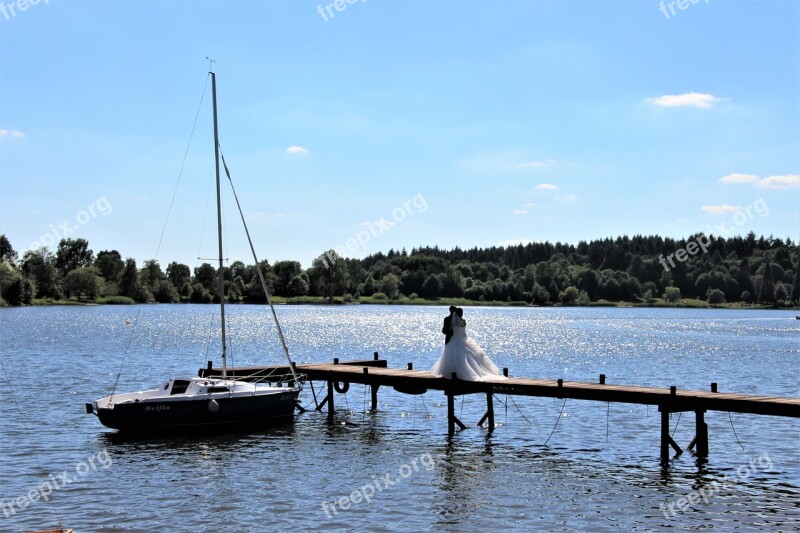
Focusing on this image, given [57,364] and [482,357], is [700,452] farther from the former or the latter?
[57,364]

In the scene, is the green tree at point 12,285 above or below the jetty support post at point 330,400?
above

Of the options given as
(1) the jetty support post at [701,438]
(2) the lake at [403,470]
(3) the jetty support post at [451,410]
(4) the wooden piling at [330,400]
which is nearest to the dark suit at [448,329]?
(3) the jetty support post at [451,410]

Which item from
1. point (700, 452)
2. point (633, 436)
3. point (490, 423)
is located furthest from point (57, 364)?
point (700, 452)

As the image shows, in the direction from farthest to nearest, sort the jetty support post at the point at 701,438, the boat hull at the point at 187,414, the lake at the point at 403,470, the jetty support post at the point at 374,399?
the jetty support post at the point at 374,399 < the boat hull at the point at 187,414 < the jetty support post at the point at 701,438 < the lake at the point at 403,470

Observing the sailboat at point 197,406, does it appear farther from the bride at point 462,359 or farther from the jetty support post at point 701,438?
the jetty support post at point 701,438

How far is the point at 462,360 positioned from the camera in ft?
108

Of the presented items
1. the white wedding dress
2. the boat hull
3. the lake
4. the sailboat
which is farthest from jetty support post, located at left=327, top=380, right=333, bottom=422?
the white wedding dress

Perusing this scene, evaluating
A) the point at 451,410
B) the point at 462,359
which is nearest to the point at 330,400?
the point at 451,410

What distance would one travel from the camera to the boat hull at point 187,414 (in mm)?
31484

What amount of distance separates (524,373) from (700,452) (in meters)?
34.5

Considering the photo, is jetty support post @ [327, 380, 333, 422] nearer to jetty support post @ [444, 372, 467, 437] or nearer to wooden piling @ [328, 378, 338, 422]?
wooden piling @ [328, 378, 338, 422]

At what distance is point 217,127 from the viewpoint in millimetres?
36500

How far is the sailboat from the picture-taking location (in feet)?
103

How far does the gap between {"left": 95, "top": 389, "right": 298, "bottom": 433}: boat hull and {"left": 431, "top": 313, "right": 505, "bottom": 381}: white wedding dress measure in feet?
A: 24.2
